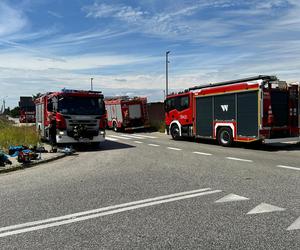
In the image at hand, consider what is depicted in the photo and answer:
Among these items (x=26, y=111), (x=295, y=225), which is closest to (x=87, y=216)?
(x=295, y=225)

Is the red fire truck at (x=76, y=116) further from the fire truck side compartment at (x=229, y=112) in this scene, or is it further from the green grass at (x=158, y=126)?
the green grass at (x=158, y=126)

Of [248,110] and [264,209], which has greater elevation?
[248,110]

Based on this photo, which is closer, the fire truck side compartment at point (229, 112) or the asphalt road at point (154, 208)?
the asphalt road at point (154, 208)

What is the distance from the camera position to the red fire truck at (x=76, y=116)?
1723 centimetres

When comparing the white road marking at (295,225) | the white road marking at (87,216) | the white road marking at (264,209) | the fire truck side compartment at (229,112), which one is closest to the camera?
the white road marking at (295,225)

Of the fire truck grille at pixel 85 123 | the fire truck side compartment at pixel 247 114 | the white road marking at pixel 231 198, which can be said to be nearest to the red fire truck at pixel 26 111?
the fire truck grille at pixel 85 123

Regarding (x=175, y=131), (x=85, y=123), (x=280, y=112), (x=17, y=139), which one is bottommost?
(x=17, y=139)

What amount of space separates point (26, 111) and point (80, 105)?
38.1m

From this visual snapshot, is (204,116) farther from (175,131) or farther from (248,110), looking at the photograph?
(175,131)

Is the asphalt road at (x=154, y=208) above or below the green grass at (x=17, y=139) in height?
below

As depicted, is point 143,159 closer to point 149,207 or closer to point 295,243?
point 149,207

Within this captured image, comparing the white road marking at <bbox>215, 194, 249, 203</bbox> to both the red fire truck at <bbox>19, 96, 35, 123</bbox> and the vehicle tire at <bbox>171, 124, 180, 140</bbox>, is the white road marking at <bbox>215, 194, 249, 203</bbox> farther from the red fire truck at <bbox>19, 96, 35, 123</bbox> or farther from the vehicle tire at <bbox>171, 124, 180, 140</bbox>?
the red fire truck at <bbox>19, 96, 35, 123</bbox>

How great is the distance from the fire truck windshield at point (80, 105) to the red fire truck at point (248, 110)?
505cm

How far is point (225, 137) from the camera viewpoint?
17812 millimetres
